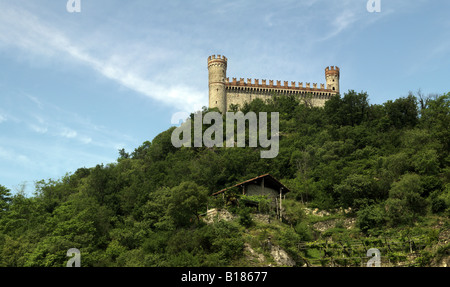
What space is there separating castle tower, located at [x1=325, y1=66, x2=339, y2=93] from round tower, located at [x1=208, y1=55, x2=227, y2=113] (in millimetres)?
20381

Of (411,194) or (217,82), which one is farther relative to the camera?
(217,82)

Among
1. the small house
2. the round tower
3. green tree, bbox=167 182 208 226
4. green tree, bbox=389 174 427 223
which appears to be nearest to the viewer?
green tree, bbox=167 182 208 226

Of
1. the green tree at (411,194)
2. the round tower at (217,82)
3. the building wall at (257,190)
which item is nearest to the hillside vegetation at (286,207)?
the green tree at (411,194)

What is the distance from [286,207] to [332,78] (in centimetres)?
5156

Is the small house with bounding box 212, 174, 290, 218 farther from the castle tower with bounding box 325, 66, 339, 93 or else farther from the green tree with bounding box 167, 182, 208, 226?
the castle tower with bounding box 325, 66, 339, 93

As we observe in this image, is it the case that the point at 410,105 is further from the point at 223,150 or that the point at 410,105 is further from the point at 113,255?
the point at 113,255

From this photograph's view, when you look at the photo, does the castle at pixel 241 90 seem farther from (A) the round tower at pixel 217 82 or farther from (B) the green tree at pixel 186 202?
(B) the green tree at pixel 186 202

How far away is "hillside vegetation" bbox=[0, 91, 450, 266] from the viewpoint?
30.5 metres

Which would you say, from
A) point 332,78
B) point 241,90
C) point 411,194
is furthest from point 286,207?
point 332,78

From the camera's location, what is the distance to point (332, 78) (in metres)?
84.9

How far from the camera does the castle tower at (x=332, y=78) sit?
277ft

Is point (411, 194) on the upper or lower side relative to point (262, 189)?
lower

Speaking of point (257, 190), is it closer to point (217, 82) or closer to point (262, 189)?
point (262, 189)

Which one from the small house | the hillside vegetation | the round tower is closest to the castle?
the round tower
